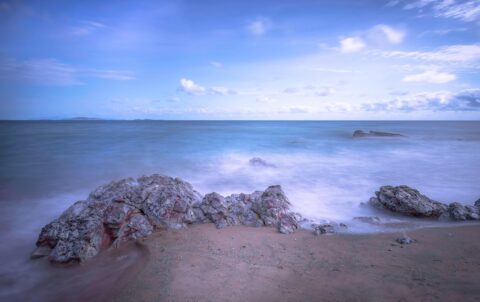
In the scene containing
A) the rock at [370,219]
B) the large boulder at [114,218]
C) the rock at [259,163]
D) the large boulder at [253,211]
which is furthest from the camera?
the rock at [259,163]

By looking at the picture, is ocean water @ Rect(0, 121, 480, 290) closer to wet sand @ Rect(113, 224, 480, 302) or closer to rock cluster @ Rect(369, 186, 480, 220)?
rock cluster @ Rect(369, 186, 480, 220)

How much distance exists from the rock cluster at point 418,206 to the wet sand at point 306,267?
610 mm

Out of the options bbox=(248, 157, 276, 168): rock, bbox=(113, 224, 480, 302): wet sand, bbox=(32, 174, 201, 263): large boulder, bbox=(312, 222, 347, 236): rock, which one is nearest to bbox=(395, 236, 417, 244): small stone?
bbox=(113, 224, 480, 302): wet sand

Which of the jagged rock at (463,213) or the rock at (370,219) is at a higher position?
the jagged rock at (463,213)

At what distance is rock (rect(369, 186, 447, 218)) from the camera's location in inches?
302

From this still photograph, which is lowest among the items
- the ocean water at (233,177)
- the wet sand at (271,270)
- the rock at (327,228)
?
the wet sand at (271,270)

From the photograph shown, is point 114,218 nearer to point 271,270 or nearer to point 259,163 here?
point 271,270

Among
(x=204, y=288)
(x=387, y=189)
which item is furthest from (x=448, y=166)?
(x=204, y=288)

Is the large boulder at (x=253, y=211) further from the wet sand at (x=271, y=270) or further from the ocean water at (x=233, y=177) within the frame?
the ocean water at (x=233, y=177)

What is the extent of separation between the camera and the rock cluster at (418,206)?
7.42 m

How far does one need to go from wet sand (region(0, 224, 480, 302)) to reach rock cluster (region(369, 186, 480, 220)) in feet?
2.59

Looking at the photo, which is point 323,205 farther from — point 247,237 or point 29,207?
point 29,207

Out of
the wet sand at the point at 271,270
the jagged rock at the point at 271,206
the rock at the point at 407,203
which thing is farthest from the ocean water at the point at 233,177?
the wet sand at the point at 271,270

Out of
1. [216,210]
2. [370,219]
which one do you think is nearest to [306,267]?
[216,210]
